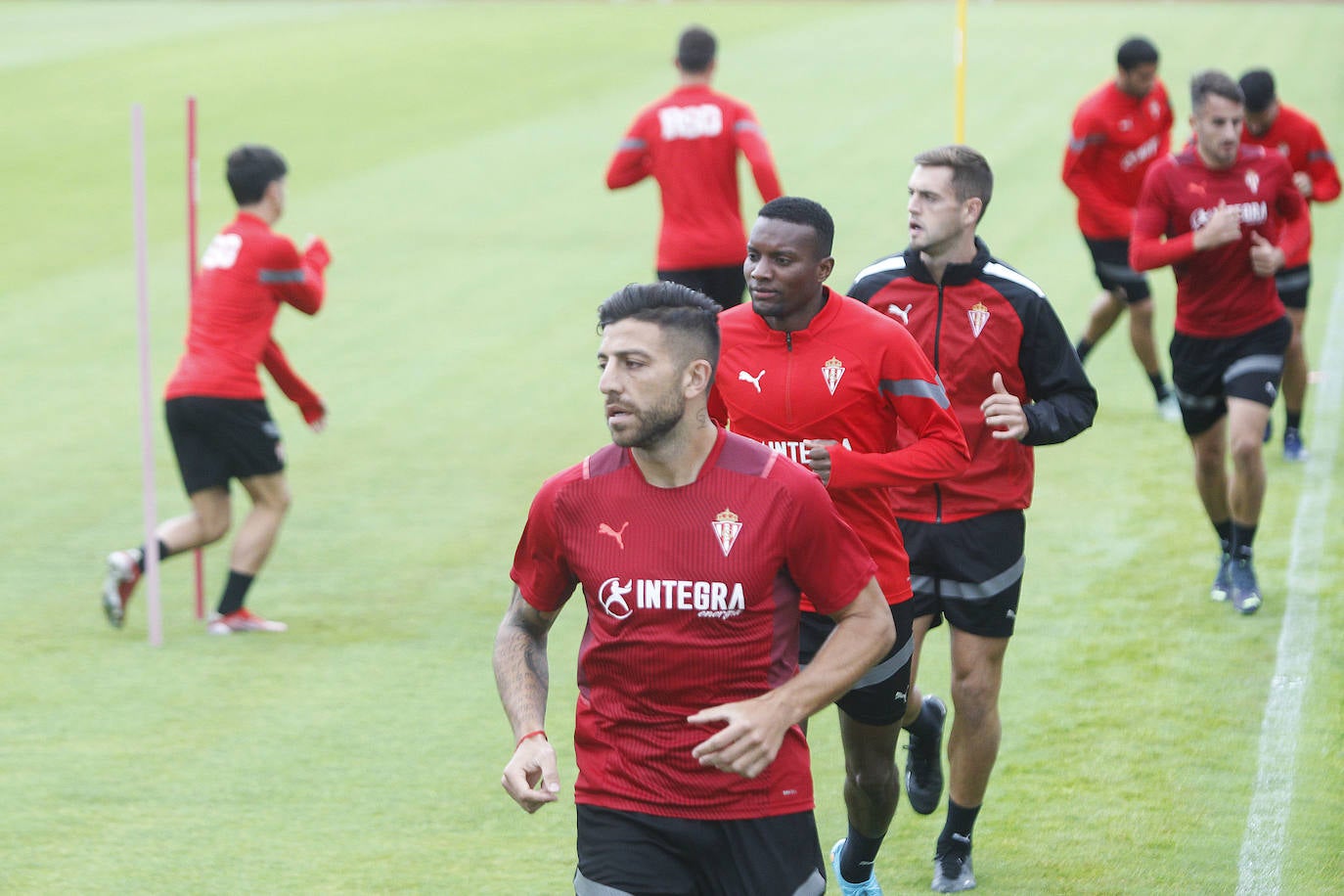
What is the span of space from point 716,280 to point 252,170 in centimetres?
380

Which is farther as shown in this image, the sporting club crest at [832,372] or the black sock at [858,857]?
the black sock at [858,857]

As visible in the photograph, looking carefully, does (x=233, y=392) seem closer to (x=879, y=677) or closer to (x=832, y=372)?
(x=832, y=372)

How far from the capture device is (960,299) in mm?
6270

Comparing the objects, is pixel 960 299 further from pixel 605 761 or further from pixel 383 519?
pixel 383 519

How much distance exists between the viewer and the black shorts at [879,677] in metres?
5.71

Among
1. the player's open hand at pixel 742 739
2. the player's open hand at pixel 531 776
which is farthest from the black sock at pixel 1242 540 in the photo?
the player's open hand at pixel 531 776

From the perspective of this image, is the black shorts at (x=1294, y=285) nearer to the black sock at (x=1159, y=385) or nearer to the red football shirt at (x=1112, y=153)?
the red football shirt at (x=1112, y=153)

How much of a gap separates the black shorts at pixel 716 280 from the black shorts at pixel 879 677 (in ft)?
20.5

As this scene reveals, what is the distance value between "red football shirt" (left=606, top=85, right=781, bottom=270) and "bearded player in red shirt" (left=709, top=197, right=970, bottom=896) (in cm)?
609

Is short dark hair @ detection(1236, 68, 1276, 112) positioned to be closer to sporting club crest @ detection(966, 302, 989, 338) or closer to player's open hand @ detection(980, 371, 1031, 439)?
sporting club crest @ detection(966, 302, 989, 338)

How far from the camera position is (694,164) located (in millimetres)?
11805

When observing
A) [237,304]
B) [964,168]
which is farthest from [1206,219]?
[237,304]

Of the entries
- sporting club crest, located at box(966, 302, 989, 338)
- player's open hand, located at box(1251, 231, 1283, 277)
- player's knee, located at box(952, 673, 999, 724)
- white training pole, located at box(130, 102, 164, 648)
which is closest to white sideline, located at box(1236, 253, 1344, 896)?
player's knee, located at box(952, 673, 999, 724)

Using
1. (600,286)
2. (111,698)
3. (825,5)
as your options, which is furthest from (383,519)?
(825,5)
